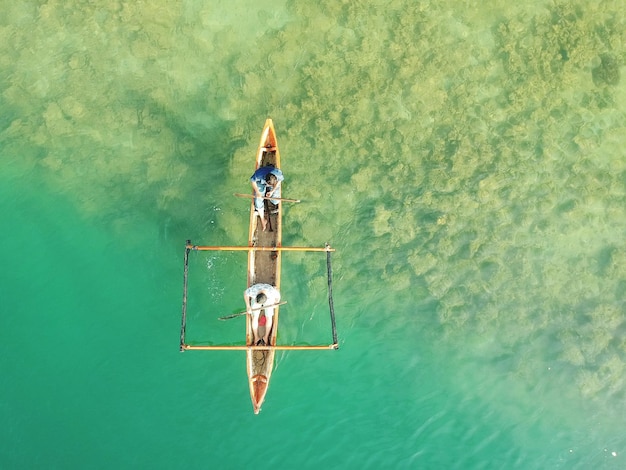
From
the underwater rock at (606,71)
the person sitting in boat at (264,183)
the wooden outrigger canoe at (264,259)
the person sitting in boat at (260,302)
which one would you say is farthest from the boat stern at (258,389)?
the underwater rock at (606,71)

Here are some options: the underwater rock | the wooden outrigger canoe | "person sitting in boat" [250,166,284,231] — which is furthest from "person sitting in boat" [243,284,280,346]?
the underwater rock

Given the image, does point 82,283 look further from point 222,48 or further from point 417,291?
point 417,291

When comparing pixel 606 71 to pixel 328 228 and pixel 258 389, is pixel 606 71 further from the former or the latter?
pixel 258 389

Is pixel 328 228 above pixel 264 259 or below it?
above

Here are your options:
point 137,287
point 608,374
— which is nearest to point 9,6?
point 137,287

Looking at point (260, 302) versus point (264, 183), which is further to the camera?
point (264, 183)

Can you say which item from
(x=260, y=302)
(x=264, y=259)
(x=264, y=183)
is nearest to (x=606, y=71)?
(x=264, y=183)

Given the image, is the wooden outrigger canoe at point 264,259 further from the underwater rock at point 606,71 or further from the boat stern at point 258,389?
the underwater rock at point 606,71

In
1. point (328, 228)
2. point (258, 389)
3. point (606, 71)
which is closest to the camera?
point (258, 389)

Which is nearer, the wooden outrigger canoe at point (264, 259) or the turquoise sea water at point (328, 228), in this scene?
the wooden outrigger canoe at point (264, 259)
